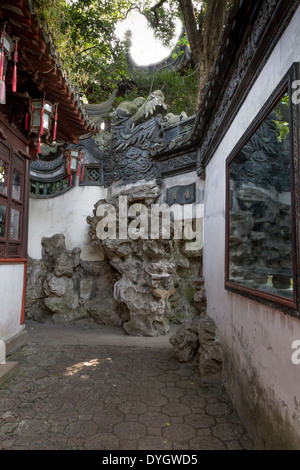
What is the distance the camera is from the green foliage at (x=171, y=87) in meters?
12.9

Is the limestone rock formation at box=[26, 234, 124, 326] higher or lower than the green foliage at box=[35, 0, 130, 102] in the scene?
lower

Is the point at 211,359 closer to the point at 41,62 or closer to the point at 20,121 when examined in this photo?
the point at 41,62

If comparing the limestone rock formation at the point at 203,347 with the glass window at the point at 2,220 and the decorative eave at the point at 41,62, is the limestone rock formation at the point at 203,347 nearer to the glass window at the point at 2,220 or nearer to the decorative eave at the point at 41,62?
the glass window at the point at 2,220

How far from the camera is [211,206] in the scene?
17.4 feet

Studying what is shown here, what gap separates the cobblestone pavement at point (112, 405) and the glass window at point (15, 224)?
220 centimetres

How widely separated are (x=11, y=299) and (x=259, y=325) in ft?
14.4

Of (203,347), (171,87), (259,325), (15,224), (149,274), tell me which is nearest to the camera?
(259,325)

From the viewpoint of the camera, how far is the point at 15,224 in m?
5.52

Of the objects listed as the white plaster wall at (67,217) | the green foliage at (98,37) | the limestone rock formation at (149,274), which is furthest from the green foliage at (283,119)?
the green foliage at (98,37)

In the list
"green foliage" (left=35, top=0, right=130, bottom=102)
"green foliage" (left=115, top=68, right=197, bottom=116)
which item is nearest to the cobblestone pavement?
"green foliage" (left=35, top=0, right=130, bottom=102)

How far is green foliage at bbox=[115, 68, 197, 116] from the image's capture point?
12.9 m

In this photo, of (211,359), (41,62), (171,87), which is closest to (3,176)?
(41,62)

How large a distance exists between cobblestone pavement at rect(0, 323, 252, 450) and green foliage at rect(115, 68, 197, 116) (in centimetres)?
1171

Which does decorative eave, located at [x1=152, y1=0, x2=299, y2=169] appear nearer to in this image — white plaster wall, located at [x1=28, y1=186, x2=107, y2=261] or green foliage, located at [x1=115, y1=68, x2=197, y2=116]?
white plaster wall, located at [x1=28, y1=186, x2=107, y2=261]
